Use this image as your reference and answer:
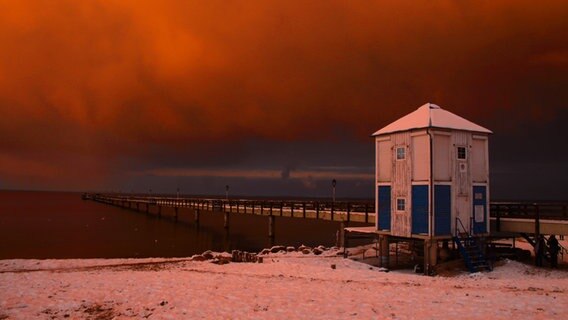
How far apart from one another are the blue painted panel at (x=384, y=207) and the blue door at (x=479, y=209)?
396cm

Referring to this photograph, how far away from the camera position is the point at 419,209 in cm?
2100

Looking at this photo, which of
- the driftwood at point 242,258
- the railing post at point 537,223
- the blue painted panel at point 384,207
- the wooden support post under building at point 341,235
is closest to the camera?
the railing post at point 537,223

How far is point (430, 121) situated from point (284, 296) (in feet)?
38.2

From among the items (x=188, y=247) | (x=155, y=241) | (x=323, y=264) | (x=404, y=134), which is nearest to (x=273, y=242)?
(x=188, y=247)

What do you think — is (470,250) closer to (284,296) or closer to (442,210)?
(442,210)

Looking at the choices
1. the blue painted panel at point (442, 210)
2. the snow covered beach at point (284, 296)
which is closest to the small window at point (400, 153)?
the blue painted panel at point (442, 210)

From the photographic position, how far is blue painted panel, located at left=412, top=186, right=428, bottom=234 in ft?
68.2

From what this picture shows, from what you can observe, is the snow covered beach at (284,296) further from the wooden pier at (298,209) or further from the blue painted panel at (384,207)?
the wooden pier at (298,209)

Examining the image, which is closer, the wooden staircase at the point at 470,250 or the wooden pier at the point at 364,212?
the wooden staircase at the point at 470,250

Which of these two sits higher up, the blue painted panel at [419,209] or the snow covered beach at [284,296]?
the blue painted panel at [419,209]

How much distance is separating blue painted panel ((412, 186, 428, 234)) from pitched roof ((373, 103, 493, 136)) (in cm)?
288

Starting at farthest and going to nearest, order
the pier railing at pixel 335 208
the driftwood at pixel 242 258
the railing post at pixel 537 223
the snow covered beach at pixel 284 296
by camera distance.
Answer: the driftwood at pixel 242 258, the pier railing at pixel 335 208, the railing post at pixel 537 223, the snow covered beach at pixel 284 296

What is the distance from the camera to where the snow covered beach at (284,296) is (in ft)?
36.5

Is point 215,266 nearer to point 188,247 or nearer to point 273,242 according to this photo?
point 188,247
